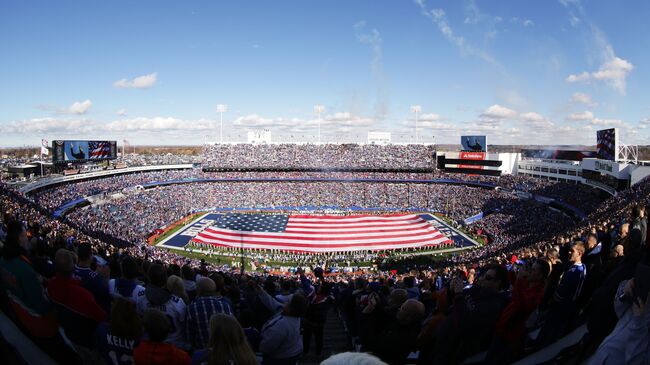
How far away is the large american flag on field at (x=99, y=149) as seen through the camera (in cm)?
5028

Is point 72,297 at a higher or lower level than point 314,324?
higher

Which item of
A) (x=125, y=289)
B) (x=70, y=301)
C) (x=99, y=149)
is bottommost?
(x=125, y=289)

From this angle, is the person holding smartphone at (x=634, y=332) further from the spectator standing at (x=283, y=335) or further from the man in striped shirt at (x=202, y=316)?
the man in striped shirt at (x=202, y=316)

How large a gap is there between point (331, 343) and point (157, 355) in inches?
254

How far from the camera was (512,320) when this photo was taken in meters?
4.18

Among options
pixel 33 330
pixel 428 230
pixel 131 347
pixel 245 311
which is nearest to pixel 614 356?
pixel 131 347

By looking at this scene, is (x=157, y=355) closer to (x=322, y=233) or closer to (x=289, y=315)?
(x=289, y=315)

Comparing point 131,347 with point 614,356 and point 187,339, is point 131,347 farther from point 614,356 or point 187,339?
point 614,356

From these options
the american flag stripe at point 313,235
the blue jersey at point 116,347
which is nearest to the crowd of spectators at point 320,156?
the american flag stripe at point 313,235

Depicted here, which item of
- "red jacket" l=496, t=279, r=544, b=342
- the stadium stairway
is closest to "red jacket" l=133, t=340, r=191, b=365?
"red jacket" l=496, t=279, r=544, b=342

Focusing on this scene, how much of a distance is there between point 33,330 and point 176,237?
1423 inches

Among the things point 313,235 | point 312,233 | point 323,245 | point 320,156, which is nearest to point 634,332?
point 323,245

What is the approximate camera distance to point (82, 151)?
4844 cm

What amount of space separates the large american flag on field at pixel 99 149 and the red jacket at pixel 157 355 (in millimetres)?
54756
